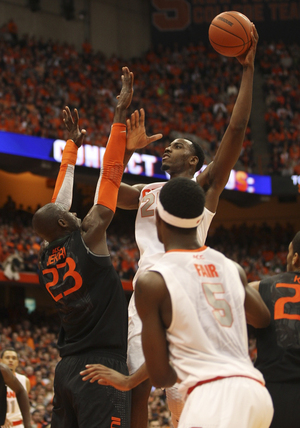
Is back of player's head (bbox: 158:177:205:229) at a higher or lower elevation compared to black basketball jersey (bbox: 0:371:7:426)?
higher

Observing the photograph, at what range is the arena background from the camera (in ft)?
70.2

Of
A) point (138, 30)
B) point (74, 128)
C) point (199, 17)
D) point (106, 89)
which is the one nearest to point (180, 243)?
point (74, 128)

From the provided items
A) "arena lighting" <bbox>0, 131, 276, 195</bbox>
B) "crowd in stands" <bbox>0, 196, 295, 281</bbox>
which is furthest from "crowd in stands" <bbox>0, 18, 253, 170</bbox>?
"crowd in stands" <bbox>0, 196, 295, 281</bbox>

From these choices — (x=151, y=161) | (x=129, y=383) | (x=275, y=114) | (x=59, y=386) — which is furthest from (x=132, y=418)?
(x=275, y=114)

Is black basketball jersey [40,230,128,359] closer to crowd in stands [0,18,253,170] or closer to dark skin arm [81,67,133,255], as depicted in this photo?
dark skin arm [81,67,133,255]

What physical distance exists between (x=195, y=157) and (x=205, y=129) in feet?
60.3

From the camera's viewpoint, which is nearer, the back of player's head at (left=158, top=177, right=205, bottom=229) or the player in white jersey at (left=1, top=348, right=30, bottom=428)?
the back of player's head at (left=158, top=177, right=205, bottom=229)

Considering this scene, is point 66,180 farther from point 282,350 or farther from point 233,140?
point 282,350

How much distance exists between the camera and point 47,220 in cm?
401

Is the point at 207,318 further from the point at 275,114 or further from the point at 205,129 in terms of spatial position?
the point at 275,114

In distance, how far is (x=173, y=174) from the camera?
458 cm

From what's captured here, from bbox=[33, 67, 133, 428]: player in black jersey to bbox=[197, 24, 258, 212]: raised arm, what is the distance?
2.32 feet

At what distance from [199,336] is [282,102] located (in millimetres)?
23231

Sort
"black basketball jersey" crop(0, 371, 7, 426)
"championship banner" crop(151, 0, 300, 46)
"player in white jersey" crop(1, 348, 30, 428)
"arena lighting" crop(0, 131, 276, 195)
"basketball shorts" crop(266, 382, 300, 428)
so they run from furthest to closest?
"championship banner" crop(151, 0, 300, 46), "arena lighting" crop(0, 131, 276, 195), "player in white jersey" crop(1, 348, 30, 428), "black basketball jersey" crop(0, 371, 7, 426), "basketball shorts" crop(266, 382, 300, 428)
